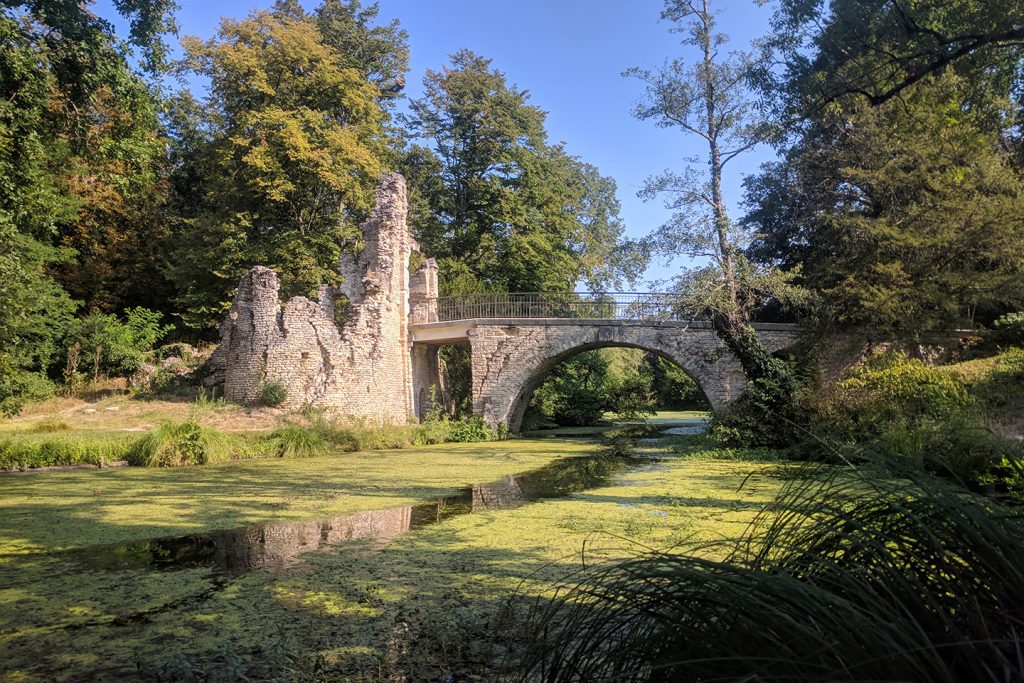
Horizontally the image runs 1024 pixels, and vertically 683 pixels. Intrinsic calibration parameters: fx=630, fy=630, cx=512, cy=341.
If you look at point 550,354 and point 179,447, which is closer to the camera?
point 179,447

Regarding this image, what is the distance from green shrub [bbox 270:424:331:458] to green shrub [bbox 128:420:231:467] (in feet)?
3.48

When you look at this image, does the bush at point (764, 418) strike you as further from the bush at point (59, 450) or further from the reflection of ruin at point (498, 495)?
the bush at point (59, 450)

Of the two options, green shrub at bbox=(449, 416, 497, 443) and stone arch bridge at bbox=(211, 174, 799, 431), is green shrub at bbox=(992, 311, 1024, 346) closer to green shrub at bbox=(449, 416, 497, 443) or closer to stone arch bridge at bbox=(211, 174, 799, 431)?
stone arch bridge at bbox=(211, 174, 799, 431)

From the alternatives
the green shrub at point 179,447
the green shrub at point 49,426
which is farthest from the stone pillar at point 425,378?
the green shrub at point 49,426

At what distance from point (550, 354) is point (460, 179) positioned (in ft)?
30.5

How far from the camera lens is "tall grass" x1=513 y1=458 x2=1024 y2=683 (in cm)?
116

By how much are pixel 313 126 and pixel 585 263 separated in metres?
12.1

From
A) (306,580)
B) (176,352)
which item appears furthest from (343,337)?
(306,580)

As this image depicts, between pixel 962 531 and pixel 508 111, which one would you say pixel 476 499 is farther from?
pixel 508 111

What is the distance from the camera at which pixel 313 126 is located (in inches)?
786

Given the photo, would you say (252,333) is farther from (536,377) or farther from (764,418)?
(764,418)

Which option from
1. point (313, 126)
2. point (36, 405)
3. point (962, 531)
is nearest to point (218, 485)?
point (962, 531)

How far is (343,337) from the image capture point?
17.2 metres

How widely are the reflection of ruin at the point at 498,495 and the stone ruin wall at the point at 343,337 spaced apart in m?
8.52
